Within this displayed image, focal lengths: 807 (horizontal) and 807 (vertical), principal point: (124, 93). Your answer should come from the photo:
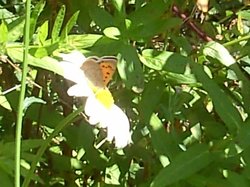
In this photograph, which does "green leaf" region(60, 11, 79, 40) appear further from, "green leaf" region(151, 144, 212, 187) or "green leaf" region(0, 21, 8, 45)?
"green leaf" region(151, 144, 212, 187)

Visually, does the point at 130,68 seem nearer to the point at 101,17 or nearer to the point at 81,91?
the point at 101,17

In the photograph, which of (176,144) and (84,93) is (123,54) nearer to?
(176,144)

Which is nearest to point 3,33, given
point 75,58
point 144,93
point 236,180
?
point 75,58

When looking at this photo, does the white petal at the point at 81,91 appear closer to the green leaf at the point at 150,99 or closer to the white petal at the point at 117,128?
the white petal at the point at 117,128

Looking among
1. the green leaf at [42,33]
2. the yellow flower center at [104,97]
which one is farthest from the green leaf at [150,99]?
→ the yellow flower center at [104,97]

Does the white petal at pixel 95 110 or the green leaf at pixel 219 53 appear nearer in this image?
the white petal at pixel 95 110

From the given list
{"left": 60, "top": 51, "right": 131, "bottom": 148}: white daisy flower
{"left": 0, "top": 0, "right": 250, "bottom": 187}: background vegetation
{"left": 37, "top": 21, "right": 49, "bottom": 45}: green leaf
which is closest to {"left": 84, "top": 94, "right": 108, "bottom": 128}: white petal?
{"left": 60, "top": 51, "right": 131, "bottom": 148}: white daisy flower
